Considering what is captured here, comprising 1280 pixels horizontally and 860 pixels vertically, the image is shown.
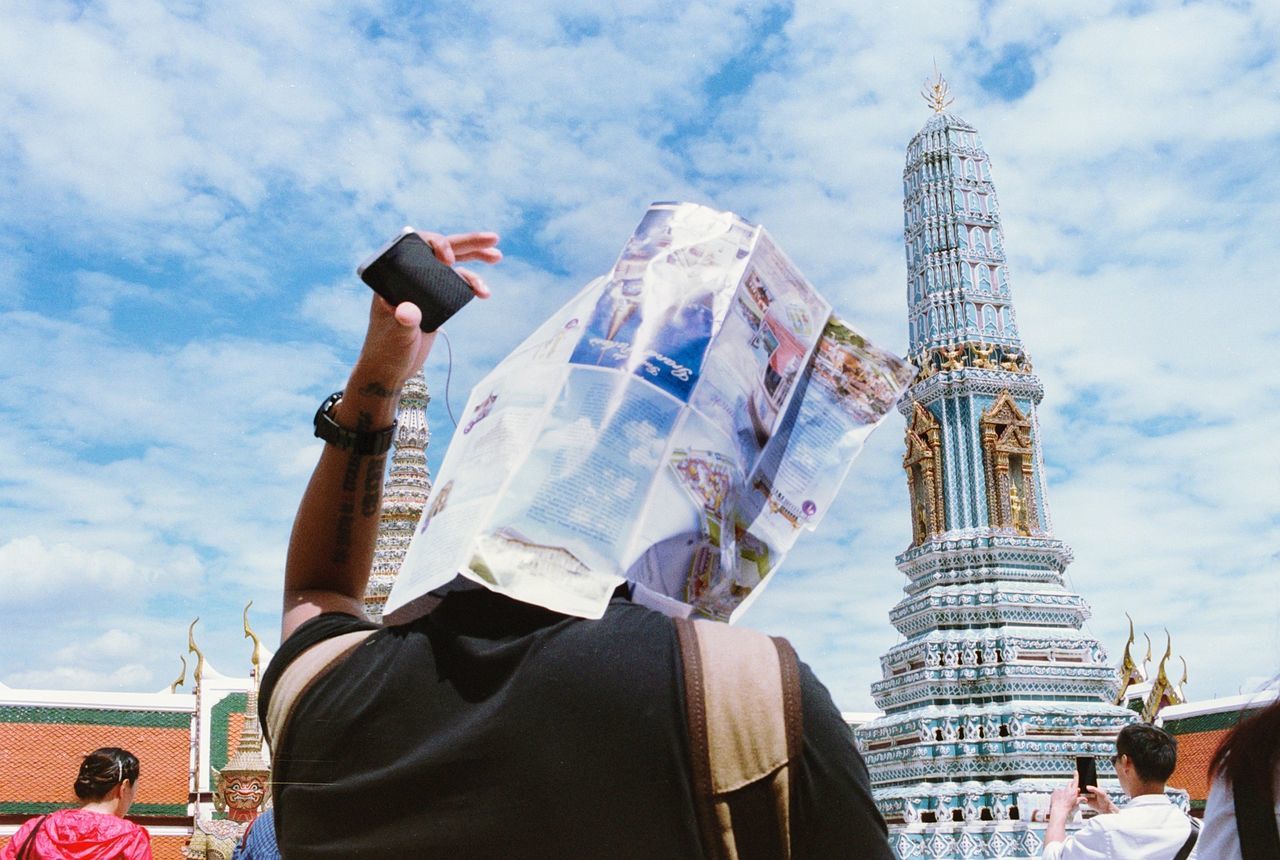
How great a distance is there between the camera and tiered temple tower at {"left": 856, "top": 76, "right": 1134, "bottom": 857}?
9844 mm

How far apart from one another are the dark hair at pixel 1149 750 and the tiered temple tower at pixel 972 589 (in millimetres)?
6958

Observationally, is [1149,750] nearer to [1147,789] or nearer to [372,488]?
[1147,789]

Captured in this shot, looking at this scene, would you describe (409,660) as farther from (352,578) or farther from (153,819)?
(153,819)

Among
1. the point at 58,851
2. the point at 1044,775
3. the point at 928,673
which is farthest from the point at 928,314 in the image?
the point at 58,851

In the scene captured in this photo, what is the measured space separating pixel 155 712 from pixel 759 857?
13.4m

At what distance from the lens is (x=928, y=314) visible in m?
12.1

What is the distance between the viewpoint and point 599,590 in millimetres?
859

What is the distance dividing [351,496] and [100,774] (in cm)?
222

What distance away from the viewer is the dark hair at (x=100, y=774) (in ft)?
9.42

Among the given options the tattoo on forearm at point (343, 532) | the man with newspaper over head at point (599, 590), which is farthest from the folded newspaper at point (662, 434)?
the tattoo on forearm at point (343, 532)

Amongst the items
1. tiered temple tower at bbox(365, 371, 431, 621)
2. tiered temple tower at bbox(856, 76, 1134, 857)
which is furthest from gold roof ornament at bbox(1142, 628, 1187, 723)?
tiered temple tower at bbox(365, 371, 431, 621)

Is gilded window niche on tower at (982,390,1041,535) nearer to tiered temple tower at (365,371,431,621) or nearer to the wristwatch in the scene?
tiered temple tower at (365,371,431,621)

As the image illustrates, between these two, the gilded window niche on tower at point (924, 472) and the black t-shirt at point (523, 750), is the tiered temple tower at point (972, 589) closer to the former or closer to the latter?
the gilded window niche on tower at point (924, 472)

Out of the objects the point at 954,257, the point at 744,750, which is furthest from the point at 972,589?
the point at 744,750
